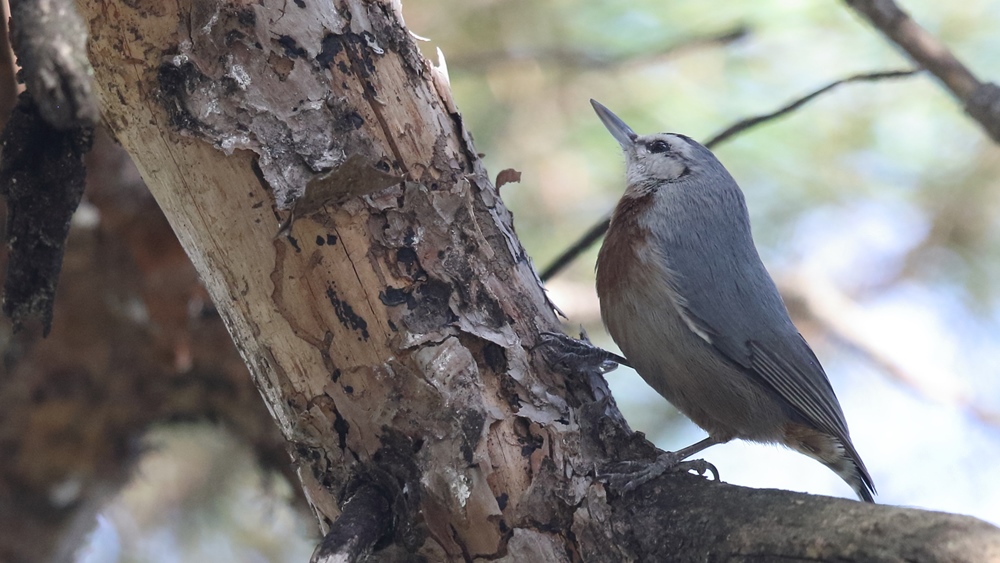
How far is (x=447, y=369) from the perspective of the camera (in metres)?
1.70

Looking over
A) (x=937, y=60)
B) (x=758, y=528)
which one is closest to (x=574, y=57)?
(x=937, y=60)

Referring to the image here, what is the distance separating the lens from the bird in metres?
2.46

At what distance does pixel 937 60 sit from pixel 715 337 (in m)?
0.94

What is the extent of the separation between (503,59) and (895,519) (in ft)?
8.44

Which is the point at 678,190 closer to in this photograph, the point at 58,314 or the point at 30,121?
the point at 30,121

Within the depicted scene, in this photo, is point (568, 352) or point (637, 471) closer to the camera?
point (637, 471)

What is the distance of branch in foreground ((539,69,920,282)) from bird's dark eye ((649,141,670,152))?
39 cm

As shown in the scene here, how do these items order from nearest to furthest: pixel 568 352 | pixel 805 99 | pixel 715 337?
1. pixel 568 352
2. pixel 805 99
3. pixel 715 337

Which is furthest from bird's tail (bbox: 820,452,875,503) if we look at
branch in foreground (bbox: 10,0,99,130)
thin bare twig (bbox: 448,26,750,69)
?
branch in foreground (bbox: 10,0,99,130)

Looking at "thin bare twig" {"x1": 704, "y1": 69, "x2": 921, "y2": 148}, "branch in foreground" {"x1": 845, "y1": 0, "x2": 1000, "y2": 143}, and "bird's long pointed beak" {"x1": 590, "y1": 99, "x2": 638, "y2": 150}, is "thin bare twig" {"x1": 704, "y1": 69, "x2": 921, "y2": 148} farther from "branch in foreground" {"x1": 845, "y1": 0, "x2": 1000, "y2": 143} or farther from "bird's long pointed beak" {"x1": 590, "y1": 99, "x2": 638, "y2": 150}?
"bird's long pointed beak" {"x1": 590, "y1": 99, "x2": 638, "y2": 150}

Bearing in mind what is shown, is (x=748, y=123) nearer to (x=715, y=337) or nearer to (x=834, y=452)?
(x=715, y=337)

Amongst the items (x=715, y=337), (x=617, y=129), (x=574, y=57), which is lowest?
(x=715, y=337)

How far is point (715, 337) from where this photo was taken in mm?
2463

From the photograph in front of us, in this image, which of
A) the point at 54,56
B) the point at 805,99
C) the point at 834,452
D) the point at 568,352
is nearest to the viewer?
the point at 54,56
